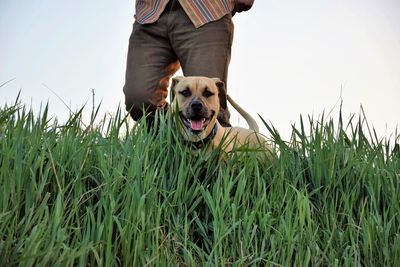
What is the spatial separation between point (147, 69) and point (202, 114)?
2.63 feet

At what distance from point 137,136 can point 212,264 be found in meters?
0.87

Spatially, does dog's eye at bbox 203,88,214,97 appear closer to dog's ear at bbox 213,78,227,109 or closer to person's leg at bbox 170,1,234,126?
dog's ear at bbox 213,78,227,109

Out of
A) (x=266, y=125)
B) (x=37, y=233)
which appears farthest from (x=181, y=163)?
(x=37, y=233)

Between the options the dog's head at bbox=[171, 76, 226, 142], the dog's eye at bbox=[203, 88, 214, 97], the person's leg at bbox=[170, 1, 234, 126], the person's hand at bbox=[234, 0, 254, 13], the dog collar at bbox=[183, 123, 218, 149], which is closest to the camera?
the dog collar at bbox=[183, 123, 218, 149]

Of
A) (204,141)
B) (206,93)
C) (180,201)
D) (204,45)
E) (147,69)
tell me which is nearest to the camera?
(180,201)

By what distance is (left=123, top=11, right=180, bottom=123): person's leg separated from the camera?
3.89m

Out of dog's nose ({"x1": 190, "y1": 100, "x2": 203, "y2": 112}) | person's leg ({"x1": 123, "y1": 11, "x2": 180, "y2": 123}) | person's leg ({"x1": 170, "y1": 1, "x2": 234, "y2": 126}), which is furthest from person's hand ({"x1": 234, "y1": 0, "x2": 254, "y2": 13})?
dog's nose ({"x1": 190, "y1": 100, "x2": 203, "y2": 112})

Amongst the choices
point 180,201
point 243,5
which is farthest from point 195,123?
point 243,5

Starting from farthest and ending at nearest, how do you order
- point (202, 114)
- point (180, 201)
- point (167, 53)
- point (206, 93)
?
1. point (167, 53)
2. point (206, 93)
3. point (202, 114)
4. point (180, 201)

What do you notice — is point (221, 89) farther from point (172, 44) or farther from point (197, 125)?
point (172, 44)

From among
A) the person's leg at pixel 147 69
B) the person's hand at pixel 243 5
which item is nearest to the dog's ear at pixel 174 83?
the person's leg at pixel 147 69

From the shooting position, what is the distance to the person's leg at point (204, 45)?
382 centimetres

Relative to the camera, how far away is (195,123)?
3260 millimetres

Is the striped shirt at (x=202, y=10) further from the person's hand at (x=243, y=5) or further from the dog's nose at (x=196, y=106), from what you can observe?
the dog's nose at (x=196, y=106)
